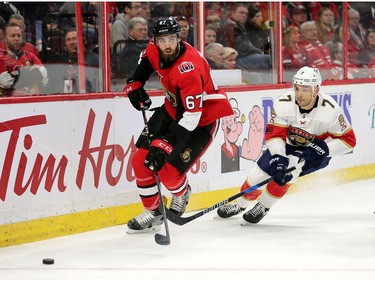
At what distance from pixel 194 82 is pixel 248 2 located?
89.4 inches

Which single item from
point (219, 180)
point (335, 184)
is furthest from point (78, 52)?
point (335, 184)

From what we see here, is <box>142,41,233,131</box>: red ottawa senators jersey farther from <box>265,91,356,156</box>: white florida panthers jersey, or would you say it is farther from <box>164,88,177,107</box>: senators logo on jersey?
<box>265,91,356,156</box>: white florida panthers jersey

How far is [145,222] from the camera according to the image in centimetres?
585

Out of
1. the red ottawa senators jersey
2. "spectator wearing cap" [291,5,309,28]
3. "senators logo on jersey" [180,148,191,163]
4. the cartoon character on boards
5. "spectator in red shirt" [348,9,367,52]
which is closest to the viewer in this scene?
the red ottawa senators jersey

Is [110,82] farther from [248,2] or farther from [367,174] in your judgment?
[367,174]

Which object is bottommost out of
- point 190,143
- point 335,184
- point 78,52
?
point 335,184

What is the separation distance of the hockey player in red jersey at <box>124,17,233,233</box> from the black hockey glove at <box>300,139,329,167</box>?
0.53 metres

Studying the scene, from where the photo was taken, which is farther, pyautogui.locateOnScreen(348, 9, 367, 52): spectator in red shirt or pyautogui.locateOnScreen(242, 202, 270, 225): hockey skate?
pyautogui.locateOnScreen(348, 9, 367, 52): spectator in red shirt

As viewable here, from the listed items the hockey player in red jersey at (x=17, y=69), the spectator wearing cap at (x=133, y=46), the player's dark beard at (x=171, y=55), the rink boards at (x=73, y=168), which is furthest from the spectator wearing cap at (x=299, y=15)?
the hockey player in red jersey at (x=17, y=69)

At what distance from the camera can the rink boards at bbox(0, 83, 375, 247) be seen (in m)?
5.57

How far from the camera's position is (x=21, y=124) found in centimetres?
560

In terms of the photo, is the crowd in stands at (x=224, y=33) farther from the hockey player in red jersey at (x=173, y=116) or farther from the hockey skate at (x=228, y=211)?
the hockey skate at (x=228, y=211)

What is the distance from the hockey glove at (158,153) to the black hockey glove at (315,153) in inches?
33.9

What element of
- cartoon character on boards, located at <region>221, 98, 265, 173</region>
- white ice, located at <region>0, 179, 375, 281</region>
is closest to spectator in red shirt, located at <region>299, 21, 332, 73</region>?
cartoon character on boards, located at <region>221, 98, 265, 173</region>
